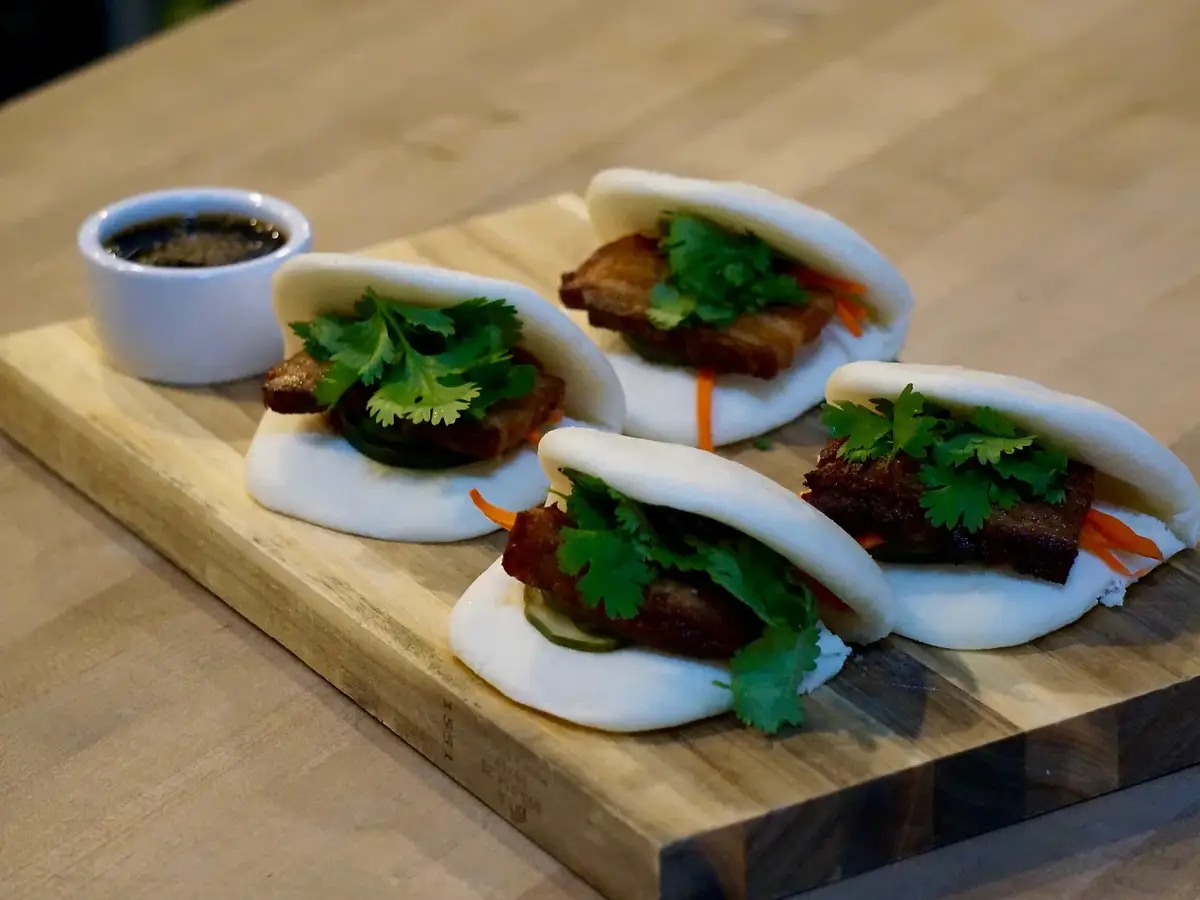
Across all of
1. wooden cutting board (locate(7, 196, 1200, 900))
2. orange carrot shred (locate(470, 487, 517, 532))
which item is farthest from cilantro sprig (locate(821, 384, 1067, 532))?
orange carrot shred (locate(470, 487, 517, 532))

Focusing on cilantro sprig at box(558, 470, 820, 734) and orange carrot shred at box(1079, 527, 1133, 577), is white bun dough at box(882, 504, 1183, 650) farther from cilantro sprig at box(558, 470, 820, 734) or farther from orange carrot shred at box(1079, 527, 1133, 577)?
cilantro sprig at box(558, 470, 820, 734)

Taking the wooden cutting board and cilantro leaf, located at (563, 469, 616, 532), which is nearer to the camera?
the wooden cutting board

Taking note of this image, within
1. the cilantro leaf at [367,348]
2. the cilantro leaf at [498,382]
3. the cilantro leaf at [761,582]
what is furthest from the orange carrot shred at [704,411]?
the cilantro leaf at [761,582]

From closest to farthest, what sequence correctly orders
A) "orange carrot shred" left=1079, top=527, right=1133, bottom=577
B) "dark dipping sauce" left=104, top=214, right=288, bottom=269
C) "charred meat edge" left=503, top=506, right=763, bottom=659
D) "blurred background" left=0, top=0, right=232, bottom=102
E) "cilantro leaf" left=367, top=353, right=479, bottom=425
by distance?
"charred meat edge" left=503, top=506, right=763, bottom=659
"orange carrot shred" left=1079, top=527, right=1133, bottom=577
"cilantro leaf" left=367, top=353, right=479, bottom=425
"dark dipping sauce" left=104, top=214, right=288, bottom=269
"blurred background" left=0, top=0, right=232, bottom=102

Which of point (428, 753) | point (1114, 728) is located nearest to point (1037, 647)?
point (1114, 728)

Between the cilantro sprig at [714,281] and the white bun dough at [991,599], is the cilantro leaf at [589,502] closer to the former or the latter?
the white bun dough at [991,599]

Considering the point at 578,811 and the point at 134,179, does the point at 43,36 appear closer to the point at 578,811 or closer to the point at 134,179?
the point at 134,179
